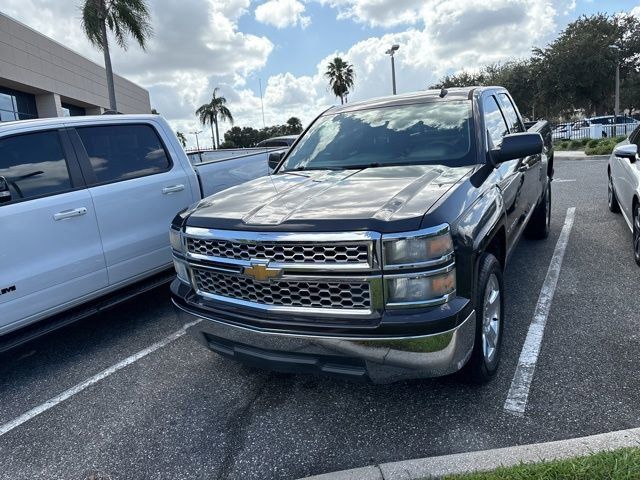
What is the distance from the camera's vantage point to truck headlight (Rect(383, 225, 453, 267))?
2391 millimetres

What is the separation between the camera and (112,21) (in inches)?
776

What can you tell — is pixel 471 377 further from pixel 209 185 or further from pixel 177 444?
pixel 209 185

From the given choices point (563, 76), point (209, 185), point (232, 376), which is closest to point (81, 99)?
point (209, 185)

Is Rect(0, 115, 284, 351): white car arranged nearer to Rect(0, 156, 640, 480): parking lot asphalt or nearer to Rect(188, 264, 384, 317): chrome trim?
Rect(0, 156, 640, 480): parking lot asphalt

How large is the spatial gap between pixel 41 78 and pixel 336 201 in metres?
28.9

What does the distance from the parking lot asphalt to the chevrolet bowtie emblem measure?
3.08ft

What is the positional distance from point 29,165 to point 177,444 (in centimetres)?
248

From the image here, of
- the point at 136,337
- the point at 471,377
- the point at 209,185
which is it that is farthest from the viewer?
the point at 209,185

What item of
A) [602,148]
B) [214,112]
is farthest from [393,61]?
[214,112]

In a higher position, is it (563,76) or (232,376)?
(563,76)

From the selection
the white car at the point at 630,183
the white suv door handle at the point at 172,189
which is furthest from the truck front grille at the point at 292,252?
the white car at the point at 630,183

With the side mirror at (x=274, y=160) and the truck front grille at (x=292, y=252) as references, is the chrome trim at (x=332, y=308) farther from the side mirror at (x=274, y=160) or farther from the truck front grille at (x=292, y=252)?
the side mirror at (x=274, y=160)

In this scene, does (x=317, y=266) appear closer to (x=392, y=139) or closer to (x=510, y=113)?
(x=392, y=139)

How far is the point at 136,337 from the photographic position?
14.5ft
